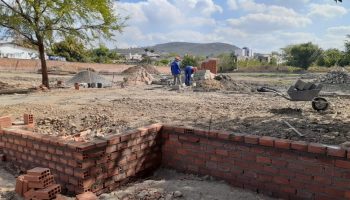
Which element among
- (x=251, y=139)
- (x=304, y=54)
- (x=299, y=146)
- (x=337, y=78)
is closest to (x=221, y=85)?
(x=337, y=78)

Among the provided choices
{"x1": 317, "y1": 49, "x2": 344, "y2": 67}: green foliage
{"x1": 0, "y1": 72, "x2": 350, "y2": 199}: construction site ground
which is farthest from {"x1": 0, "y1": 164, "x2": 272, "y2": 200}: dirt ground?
{"x1": 317, "y1": 49, "x2": 344, "y2": 67}: green foliage

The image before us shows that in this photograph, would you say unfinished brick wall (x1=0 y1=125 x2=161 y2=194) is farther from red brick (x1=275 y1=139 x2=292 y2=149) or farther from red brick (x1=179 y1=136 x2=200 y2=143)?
red brick (x1=275 y1=139 x2=292 y2=149)

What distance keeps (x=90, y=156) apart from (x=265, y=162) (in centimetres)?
203

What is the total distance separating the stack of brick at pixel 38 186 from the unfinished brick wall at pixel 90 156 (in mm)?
341

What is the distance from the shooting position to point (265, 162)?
400 centimetres

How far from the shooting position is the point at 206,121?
625 cm

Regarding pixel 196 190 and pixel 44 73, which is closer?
pixel 196 190

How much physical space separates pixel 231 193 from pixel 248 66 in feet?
153

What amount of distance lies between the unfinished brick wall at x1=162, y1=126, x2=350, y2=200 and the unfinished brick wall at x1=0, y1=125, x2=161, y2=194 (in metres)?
0.40

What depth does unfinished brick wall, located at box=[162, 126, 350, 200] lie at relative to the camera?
3.59m

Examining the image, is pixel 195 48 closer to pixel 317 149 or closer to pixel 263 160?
pixel 263 160

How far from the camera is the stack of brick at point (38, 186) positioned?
3635 mm

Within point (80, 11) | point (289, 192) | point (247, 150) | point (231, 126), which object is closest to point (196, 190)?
point (247, 150)

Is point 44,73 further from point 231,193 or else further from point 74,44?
point 231,193
